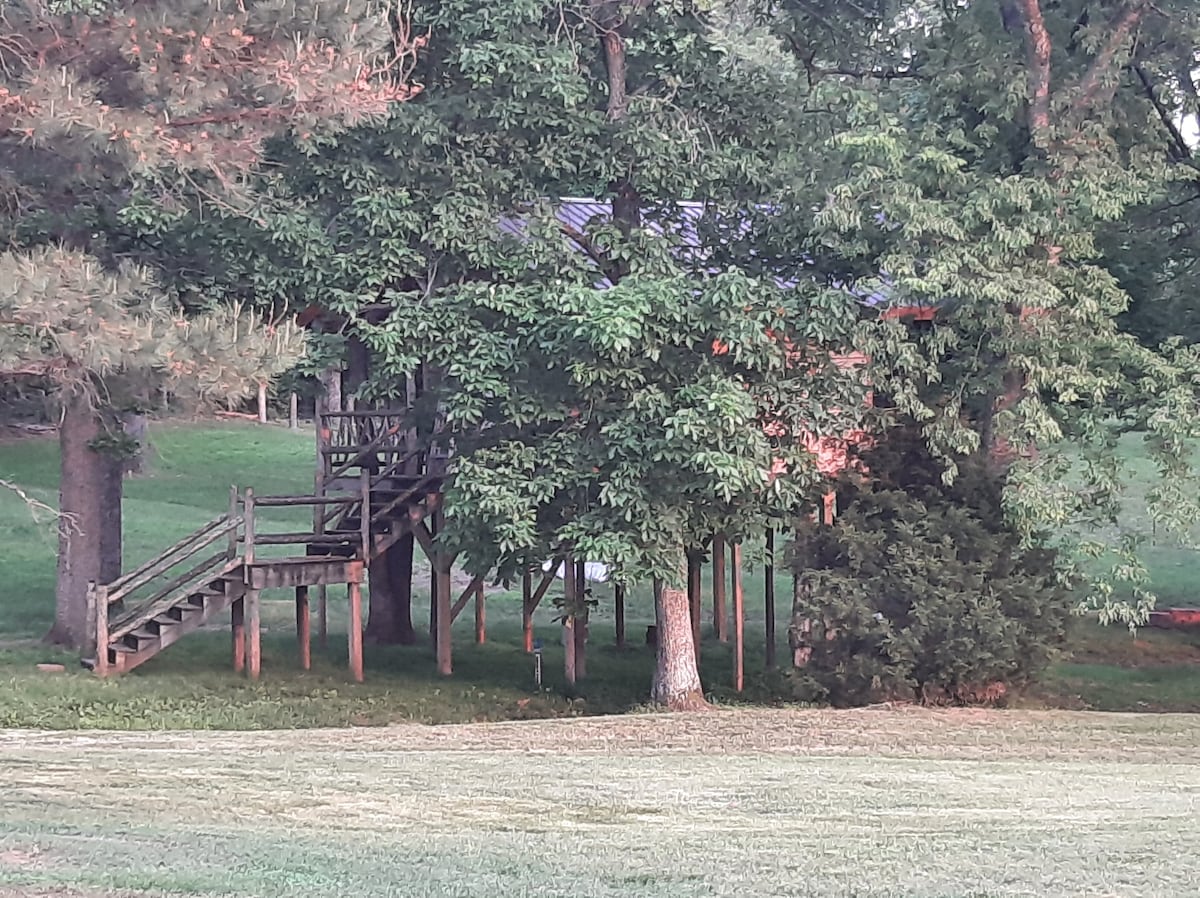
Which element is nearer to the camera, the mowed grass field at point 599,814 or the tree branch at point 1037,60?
the mowed grass field at point 599,814

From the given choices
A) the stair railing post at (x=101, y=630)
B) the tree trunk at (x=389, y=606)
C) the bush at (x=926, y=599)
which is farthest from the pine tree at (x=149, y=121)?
the tree trunk at (x=389, y=606)

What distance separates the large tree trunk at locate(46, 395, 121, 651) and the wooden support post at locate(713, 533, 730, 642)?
7.51 metres

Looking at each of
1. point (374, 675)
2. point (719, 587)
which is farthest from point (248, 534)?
point (719, 587)

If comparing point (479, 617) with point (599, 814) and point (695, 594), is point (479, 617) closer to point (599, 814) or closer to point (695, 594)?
point (695, 594)

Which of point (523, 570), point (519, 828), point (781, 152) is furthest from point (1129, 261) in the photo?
point (519, 828)

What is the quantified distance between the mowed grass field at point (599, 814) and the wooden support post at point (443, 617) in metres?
4.70

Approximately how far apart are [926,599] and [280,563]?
7.48 meters

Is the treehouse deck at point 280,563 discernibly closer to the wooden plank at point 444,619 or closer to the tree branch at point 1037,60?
the wooden plank at point 444,619

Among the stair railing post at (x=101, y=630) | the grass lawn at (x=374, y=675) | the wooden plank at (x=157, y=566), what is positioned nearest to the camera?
the grass lawn at (x=374, y=675)

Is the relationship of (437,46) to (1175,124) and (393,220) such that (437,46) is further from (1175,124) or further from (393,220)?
(1175,124)

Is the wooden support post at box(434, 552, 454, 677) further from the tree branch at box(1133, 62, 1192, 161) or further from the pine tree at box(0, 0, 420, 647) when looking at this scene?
the tree branch at box(1133, 62, 1192, 161)

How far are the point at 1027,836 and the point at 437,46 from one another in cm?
1067

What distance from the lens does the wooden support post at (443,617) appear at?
723 inches

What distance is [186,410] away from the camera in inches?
531
